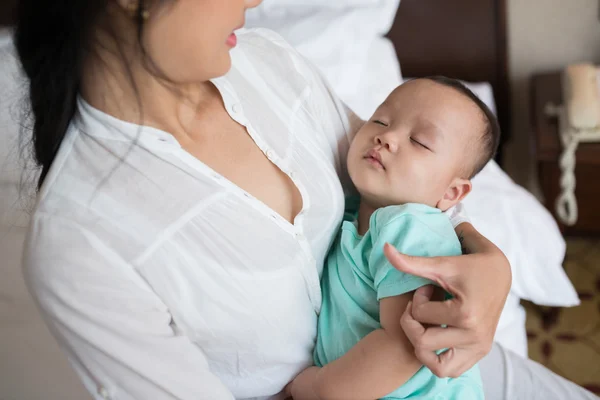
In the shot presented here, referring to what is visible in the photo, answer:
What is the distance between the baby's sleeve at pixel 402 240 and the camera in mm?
741

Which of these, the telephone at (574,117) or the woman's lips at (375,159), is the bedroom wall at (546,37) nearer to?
the telephone at (574,117)

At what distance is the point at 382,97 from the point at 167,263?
Result: 984 millimetres

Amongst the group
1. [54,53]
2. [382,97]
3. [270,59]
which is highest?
[54,53]

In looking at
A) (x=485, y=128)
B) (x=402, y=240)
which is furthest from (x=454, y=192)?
(x=402, y=240)

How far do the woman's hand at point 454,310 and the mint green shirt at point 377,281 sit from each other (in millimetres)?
36

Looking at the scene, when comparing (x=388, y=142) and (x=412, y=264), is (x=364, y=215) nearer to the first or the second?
(x=388, y=142)

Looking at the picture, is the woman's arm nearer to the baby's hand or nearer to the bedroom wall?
the baby's hand

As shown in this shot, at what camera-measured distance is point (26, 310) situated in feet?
3.78

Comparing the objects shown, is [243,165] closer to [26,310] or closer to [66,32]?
[66,32]

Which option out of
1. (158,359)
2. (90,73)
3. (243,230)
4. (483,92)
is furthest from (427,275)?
(483,92)

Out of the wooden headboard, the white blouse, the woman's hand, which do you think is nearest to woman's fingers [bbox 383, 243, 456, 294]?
the woman's hand

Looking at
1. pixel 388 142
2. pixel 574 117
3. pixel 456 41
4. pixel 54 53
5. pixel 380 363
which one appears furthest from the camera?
pixel 456 41

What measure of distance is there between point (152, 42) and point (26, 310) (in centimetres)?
76

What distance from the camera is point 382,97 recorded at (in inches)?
59.5
